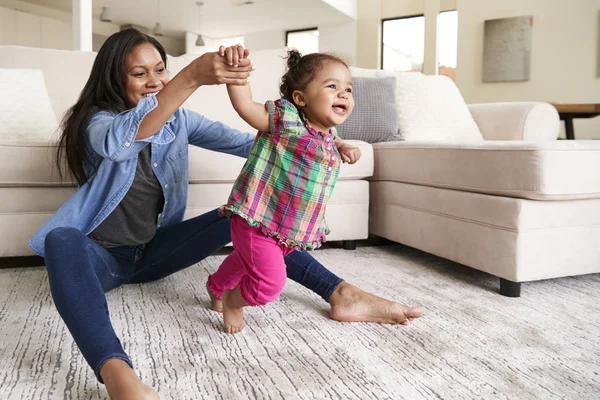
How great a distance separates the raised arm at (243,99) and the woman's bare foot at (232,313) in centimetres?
40

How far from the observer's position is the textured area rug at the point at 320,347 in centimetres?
97

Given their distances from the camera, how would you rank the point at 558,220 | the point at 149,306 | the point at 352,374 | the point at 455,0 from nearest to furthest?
the point at 352,374 → the point at 149,306 → the point at 558,220 → the point at 455,0

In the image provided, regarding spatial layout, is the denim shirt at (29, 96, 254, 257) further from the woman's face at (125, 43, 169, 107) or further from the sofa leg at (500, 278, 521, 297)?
the sofa leg at (500, 278, 521, 297)

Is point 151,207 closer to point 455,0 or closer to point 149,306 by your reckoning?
point 149,306

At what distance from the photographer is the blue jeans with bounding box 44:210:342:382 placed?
90cm

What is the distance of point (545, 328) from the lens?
4.40ft

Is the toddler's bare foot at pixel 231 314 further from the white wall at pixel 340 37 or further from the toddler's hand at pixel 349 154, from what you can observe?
the white wall at pixel 340 37

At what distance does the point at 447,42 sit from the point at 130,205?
7090 mm

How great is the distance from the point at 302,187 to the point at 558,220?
0.96 meters

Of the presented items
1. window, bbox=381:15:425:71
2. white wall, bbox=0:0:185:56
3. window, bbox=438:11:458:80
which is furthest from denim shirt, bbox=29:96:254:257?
white wall, bbox=0:0:185:56

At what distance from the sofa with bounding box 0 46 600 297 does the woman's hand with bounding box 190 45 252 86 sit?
1.01m

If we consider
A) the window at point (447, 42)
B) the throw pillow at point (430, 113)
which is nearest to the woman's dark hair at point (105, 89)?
the throw pillow at point (430, 113)

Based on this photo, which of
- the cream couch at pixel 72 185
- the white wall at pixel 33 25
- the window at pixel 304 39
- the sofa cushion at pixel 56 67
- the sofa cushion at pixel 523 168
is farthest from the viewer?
the window at pixel 304 39

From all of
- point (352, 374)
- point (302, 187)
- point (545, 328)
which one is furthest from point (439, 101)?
point (352, 374)
